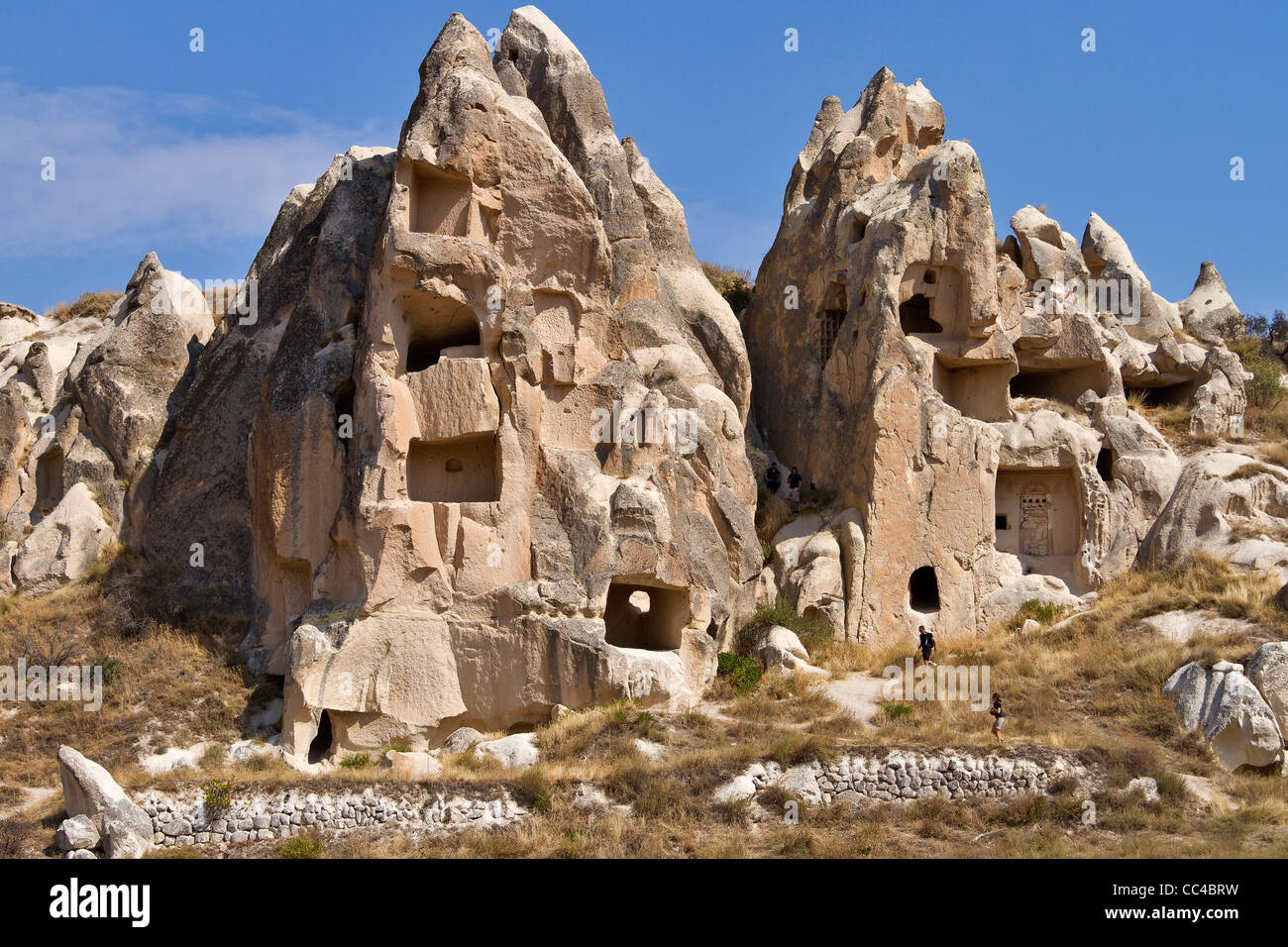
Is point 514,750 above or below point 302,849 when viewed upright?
above

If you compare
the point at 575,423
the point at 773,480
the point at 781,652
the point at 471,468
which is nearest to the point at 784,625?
the point at 781,652

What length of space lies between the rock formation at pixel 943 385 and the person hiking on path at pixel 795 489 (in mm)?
320

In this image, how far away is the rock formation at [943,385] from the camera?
2367 centimetres

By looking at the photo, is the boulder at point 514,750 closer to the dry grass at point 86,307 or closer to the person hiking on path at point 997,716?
the person hiking on path at point 997,716

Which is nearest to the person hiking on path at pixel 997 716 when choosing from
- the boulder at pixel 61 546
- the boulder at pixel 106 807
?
the boulder at pixel 106 807

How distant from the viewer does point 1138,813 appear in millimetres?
15422

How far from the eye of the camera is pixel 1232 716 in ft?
57.3

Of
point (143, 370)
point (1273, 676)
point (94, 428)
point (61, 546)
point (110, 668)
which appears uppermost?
point (143, 370)

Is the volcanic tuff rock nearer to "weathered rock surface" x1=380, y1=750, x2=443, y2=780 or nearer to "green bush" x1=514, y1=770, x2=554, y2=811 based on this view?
"weathered rock surface" x1=380, y1=750, x2=443, y2=780

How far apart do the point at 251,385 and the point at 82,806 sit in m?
8.95

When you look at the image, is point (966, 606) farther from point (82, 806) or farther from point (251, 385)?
point (82, 806)

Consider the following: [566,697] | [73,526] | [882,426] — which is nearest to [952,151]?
[882,426]

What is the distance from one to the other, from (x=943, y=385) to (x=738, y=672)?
25.4 feet

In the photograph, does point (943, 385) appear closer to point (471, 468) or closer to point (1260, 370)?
point (1260, 370)
